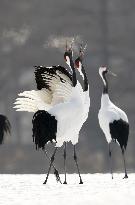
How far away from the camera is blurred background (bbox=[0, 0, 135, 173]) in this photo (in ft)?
133

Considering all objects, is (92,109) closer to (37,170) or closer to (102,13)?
(37,170)

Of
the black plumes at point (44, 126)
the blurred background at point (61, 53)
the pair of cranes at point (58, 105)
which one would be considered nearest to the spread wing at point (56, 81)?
the pair of cranes at point (58, 105)

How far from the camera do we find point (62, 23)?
4366 cm

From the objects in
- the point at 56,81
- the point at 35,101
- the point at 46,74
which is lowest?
the point at 35,101

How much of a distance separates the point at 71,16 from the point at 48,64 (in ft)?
11.7

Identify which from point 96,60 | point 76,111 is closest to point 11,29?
point 96,60

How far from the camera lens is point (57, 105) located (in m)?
14.0

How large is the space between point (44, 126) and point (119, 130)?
2.54m

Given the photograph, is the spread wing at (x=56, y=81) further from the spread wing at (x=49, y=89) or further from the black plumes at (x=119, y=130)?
the black plumes at (x=119, y=130)
